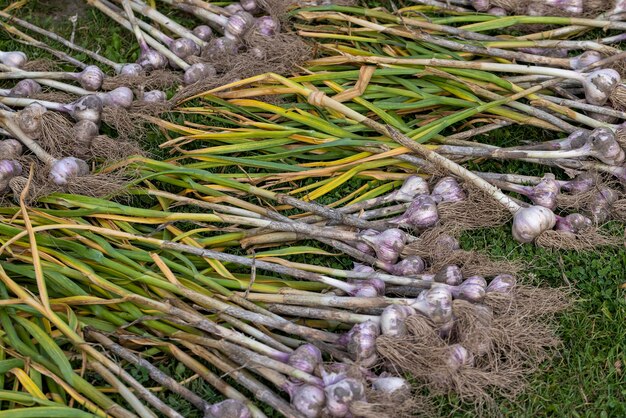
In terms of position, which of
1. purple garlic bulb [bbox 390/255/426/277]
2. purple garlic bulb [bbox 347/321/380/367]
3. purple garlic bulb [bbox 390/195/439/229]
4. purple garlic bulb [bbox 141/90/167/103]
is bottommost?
purple garlic bulb [bbox 347/321/380/367]

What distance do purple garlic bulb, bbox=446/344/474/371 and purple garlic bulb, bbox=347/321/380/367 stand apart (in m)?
0.23

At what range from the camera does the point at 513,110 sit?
3.21 meters

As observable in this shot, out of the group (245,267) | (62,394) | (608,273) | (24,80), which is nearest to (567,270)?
(608,273)

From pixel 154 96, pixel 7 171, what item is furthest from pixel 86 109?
pixel 7 171

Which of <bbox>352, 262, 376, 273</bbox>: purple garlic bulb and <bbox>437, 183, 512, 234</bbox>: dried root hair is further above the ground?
<bbox>437, 183, 512, 234</bbox>: dried root hair

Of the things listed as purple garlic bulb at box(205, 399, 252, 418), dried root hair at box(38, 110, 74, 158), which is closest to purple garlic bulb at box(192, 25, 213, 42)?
dried root hair at box(38, 110, 74, 158)

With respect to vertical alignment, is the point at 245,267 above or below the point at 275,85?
below

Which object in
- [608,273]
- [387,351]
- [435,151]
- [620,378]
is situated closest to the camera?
[387,351]

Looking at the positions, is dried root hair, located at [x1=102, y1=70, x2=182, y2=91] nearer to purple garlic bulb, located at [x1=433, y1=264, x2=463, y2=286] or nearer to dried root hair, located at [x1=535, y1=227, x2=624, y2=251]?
purple garlic bulb, located at [x1=433, y1=264, x2=463, y2=286]

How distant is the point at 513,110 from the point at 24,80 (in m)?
2.07

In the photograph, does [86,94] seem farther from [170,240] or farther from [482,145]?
[482,145]

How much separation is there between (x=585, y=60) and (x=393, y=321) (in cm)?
153

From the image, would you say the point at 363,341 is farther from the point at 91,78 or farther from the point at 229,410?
the point at 91,78

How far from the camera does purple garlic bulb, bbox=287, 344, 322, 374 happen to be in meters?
2.32
